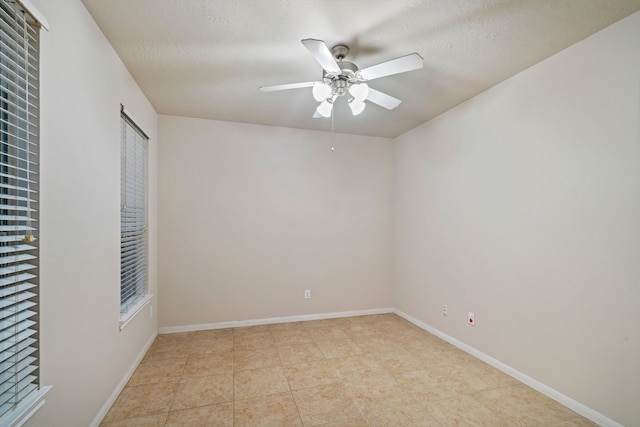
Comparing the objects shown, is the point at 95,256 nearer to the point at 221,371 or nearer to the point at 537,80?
the point at 221,371

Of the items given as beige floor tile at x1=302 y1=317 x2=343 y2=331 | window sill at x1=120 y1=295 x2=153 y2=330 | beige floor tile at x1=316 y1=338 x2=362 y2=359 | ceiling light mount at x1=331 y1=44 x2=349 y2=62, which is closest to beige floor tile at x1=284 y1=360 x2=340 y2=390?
beige floor tile at x1=316 y1=338 x2=362 y2=359

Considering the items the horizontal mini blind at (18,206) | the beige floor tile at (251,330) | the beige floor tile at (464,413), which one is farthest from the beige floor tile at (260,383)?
the horizontal mini blind at (18,206)

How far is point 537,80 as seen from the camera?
233cm

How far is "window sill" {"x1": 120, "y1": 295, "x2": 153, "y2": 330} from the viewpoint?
2307 mm

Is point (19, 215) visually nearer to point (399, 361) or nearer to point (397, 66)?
point (397, 66)

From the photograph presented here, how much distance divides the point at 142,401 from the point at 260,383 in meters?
0.85

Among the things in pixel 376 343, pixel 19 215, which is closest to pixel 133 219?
pixel 19 215

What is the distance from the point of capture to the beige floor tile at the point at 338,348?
9.62 ft

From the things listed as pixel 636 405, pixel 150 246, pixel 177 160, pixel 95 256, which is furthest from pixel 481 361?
pixel 177 160

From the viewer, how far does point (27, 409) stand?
115cm

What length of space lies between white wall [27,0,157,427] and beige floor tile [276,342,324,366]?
1354 mm

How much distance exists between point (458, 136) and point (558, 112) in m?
1.00

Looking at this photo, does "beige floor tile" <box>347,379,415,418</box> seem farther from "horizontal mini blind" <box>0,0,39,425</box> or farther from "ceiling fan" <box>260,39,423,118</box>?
"ceiling fan" <box>260,39,423,118</box>

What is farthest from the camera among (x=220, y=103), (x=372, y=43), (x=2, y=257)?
(x=220, y=103)
